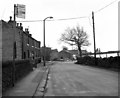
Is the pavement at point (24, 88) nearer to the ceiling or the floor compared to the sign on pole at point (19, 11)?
nearer to the floor

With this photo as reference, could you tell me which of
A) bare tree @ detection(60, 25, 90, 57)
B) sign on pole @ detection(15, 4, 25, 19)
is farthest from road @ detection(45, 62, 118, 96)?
bare tree @ detection(60, 25, 90, 57)

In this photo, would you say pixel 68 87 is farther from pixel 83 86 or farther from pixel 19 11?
pixel 19 11

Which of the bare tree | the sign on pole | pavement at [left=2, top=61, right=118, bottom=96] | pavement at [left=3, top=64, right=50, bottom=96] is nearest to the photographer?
pavement at [left=3, top=64, right=50, bottom=96]

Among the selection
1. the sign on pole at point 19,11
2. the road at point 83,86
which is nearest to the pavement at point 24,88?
the road at point 83,86

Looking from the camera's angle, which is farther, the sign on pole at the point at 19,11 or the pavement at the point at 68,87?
the sign on pole at the point at 19,11

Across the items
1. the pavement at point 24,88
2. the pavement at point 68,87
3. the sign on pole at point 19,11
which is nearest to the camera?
the pavement at point 24,88

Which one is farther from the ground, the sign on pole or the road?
the sign on pole

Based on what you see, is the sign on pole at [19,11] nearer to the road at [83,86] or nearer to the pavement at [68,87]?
the pavement at [68,87]

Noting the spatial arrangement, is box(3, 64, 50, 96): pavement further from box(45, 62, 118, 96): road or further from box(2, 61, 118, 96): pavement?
box(45, 62, 118, 96): road

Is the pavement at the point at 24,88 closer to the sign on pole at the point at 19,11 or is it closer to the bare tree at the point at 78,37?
the sign on pole at the point at 19,11

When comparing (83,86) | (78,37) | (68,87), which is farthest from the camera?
(78,37)

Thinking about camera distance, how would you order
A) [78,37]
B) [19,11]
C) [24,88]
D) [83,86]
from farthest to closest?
[78,37], [83,86], [19,11], [24,88]

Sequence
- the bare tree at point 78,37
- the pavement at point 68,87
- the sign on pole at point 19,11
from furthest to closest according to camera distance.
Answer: the bare tree at point 78,37
the sign on pole at point 19,11
the pavement at point 68,87

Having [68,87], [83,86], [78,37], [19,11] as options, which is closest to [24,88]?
[68,87]
